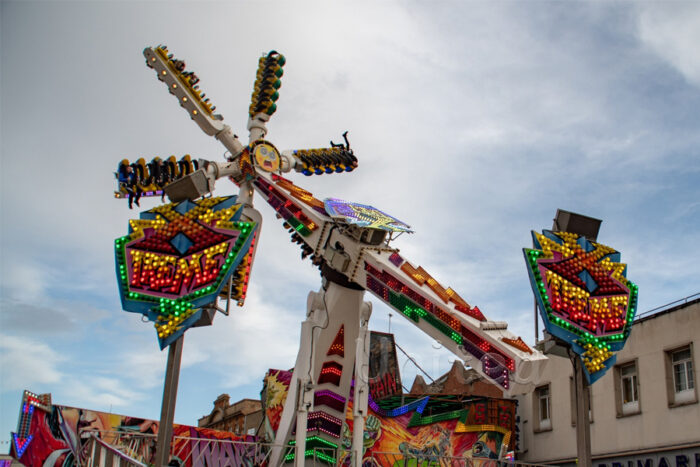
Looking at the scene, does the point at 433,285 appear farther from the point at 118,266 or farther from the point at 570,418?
the point at 570,418

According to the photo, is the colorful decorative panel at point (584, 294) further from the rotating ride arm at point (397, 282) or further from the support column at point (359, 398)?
the support column at point (359, 398)

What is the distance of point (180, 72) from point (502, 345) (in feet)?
38.4

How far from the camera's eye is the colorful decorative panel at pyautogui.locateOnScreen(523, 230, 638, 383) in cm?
1568

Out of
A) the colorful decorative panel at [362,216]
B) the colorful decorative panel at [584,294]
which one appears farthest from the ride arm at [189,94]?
the colorful decorative panel at [584,294]

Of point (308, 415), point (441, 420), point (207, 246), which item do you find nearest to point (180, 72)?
point (207, 246)

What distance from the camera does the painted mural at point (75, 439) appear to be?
22672mm

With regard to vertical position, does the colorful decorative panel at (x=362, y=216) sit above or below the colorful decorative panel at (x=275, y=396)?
above

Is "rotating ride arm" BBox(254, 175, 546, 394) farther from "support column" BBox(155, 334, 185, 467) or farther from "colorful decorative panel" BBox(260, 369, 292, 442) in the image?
"colorful decorative panel" BBox(260, 369, 292, 442)

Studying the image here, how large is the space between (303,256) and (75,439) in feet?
33.2

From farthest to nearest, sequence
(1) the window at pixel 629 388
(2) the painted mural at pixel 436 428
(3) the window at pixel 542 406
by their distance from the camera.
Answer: (2) the painted mural at pixel 436 428 → (3) the window at pixel 542 406 → (1) the window at pixel 629 388

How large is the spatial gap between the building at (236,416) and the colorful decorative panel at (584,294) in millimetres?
30387

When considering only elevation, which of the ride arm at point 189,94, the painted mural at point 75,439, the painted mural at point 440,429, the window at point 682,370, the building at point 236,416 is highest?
the ride arm at point 189,94

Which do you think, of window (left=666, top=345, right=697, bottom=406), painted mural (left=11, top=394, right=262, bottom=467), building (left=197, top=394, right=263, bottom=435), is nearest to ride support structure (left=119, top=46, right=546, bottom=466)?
painted mural (left=11, top=394, right=262, bottom=467)

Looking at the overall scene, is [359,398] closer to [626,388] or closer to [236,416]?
[626,388]
